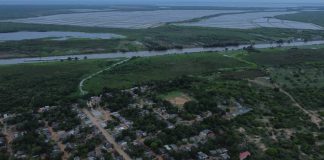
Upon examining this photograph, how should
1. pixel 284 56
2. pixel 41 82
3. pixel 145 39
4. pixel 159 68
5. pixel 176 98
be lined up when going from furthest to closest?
pixel 145 39
pixel 284 56
pixel 159 68
pixel 41 82
pixel 176 98

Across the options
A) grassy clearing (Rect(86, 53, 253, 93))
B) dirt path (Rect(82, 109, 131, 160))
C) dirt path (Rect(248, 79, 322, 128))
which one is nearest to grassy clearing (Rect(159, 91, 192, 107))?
grassy clearing (Rect(86, 53, 253, 93))

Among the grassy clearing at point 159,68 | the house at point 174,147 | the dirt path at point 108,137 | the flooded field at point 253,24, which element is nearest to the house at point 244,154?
the house at point 174,147

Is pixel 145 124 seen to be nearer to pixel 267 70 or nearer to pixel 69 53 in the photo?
pixel 267 70

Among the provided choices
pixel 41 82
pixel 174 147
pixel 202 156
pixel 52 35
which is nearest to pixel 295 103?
pixel 202 156

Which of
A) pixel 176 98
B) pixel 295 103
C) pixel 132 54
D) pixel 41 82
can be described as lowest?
pixel 132 54

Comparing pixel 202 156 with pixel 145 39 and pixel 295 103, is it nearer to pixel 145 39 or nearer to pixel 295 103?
pixel 295 103

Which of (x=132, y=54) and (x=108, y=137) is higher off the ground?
(x=108, y=137)
